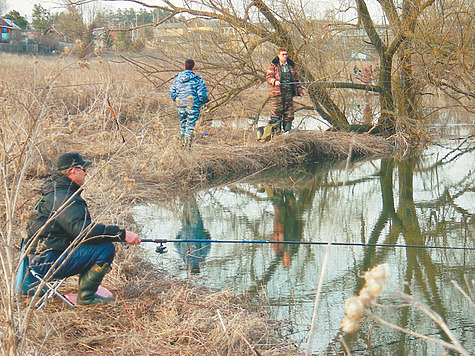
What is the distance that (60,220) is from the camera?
4.36m

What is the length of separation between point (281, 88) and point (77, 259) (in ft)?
27.7

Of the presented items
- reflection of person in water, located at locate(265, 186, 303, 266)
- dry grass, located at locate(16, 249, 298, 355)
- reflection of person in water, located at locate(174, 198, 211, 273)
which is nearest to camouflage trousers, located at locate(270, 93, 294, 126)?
reflection of person in water, located at locate(265, 186, 303, 266)

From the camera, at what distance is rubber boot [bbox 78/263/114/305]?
4.56 m

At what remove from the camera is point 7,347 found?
3.14 m

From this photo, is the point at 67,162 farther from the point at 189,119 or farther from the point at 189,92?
the point at 189,119

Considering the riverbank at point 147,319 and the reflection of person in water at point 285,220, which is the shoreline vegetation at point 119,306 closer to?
the riverbank at point 147,319

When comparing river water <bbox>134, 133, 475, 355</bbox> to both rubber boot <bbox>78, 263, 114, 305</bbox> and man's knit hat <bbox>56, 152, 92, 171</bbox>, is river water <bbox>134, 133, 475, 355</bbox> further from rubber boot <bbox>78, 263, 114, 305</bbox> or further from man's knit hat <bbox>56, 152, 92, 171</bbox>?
man's knit hat <bbox>56, 152, 92, 171</bbox>

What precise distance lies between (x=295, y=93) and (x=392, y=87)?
123 inches

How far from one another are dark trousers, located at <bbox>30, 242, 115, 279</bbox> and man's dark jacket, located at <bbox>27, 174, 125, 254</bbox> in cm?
7

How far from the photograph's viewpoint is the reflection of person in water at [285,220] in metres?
6.99

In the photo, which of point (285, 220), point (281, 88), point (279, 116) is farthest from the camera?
point (279, 116)

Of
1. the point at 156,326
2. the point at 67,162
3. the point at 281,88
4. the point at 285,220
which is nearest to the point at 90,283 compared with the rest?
the point at 156,326

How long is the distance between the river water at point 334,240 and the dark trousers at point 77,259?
4.38ft

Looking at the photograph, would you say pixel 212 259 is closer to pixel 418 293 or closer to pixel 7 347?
pixel 418 293
